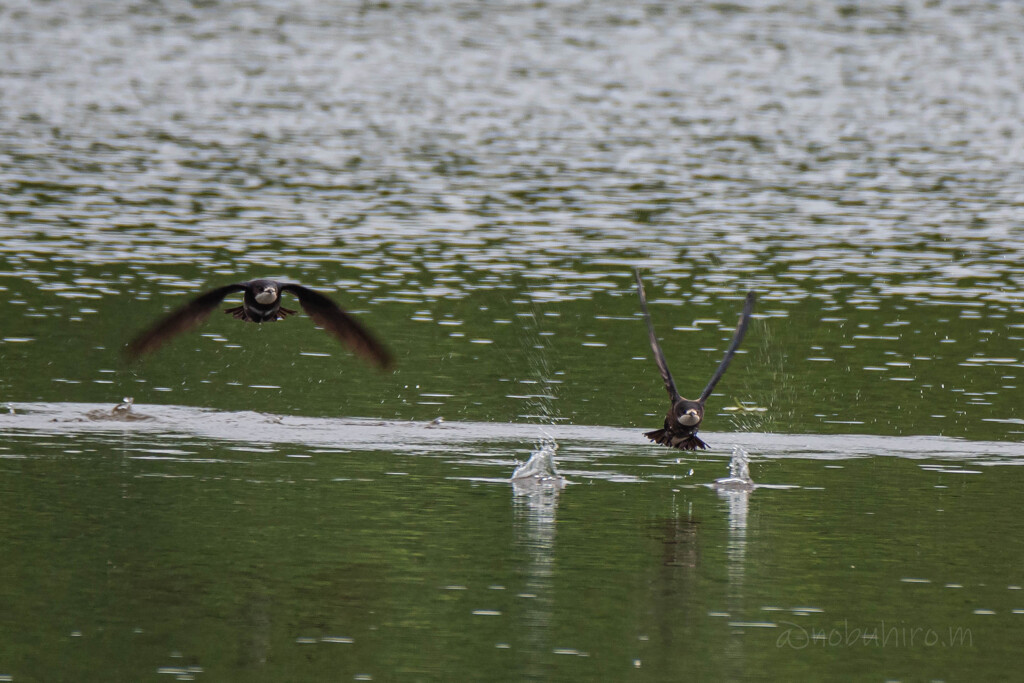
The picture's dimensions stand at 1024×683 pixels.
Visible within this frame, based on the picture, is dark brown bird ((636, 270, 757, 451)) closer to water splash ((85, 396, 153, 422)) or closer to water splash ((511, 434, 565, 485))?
water splash ((511, 434, 565, 485))

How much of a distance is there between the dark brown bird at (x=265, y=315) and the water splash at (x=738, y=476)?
3455 mm

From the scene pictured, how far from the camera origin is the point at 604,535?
16.0 meters

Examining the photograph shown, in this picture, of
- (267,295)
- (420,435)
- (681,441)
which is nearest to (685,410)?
(681,441)

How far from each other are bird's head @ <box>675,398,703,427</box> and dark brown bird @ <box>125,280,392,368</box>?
2589 millimetres

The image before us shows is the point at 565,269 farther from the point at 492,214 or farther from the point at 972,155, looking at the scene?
the point at 972,155

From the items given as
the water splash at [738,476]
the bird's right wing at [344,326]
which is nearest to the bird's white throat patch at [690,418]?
the water splash at [738,476]

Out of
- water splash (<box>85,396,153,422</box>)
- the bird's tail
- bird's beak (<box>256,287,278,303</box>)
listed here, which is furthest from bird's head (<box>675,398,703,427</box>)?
water splash (<box>85,396,153,422</box>)

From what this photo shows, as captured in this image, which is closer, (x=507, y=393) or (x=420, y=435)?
(x=420, y=435)

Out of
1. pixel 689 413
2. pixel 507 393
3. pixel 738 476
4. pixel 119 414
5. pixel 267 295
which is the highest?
pixel 267 295

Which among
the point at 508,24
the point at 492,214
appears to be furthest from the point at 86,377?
the point at 508,24

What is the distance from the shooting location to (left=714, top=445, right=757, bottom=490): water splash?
59.8 feet

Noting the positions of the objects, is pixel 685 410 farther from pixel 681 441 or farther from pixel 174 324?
pixel 174 324

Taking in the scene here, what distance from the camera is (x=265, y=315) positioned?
56.0 feet

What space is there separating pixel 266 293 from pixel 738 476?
4823mm
